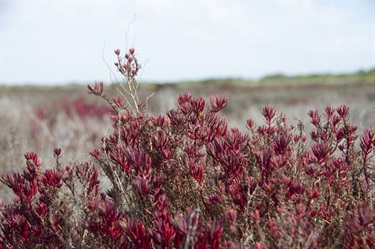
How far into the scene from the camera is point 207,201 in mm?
2154

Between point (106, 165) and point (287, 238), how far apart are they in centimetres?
112

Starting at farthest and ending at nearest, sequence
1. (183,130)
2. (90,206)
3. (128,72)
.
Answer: (128,72), (183,130), (90,206)

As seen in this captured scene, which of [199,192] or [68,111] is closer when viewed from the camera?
[199,192]

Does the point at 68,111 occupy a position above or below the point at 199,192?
below

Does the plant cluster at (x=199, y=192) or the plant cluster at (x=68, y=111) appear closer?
the plant cluster at (x=199, y=192)

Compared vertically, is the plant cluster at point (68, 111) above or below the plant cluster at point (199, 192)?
below

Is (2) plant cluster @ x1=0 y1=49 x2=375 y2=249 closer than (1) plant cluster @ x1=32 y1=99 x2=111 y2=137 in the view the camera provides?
Yes

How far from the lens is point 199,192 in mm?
2223

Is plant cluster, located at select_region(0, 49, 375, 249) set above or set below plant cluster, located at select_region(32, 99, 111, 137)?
above

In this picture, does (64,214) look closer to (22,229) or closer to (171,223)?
(22,229)

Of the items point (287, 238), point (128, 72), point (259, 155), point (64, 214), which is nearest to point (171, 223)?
point (287, 238)

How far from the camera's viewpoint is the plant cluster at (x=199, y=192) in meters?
1.79

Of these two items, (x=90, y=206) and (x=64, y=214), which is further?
(x=64, y=214)

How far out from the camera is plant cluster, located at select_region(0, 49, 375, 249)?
5.88 ft
